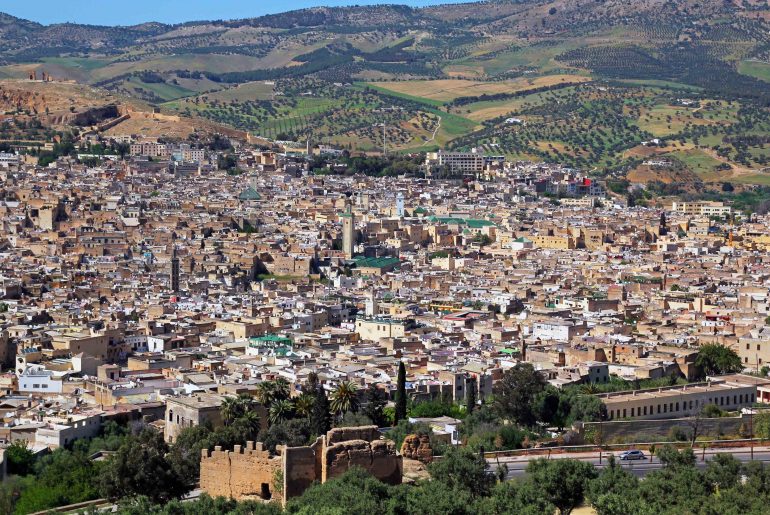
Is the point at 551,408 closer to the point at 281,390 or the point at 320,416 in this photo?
the point at 320,416

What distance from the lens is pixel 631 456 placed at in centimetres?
2980

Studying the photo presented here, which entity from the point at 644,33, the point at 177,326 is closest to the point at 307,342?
the point at 177,326

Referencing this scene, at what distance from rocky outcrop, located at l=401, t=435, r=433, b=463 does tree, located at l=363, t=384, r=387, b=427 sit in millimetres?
6052

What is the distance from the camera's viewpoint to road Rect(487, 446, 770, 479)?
2836 centimetres

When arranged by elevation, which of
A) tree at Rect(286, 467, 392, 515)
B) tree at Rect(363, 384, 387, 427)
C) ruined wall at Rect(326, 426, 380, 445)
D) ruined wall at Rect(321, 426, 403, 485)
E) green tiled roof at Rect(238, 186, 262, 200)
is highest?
green tiled roof at Rect(238, 186, 262, 200)

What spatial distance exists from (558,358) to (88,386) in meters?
12.2

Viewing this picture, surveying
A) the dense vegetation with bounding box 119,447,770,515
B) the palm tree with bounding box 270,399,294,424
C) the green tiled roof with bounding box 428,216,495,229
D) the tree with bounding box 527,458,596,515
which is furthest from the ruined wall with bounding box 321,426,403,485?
the green tiled roof with bounding box 428,216,495,229

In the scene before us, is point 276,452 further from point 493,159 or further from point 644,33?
point 644,33

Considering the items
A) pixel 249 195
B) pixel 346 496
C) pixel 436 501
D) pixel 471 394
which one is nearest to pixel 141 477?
pixel 346 496

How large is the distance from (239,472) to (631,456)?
28.6 feet

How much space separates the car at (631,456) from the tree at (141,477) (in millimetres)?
8462

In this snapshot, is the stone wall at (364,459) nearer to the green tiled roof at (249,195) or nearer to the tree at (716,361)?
the tree at (716,361)

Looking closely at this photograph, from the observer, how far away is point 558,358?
1625 inches

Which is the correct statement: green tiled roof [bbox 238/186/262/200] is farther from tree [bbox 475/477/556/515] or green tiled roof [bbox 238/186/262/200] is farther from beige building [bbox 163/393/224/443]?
tree [bbox 475/477/556/515]
